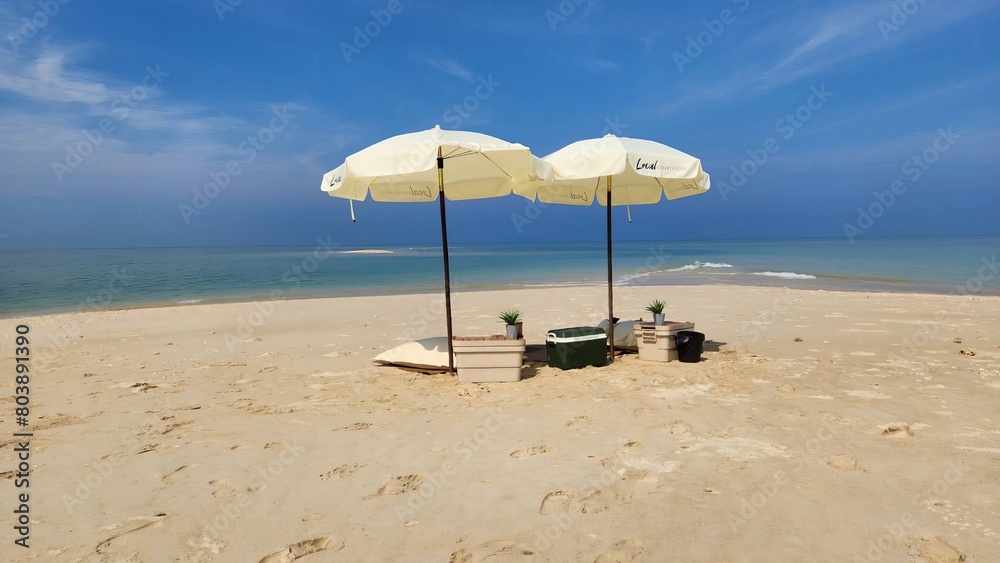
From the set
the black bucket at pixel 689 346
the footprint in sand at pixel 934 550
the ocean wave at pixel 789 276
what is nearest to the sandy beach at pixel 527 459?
the footprint in sand at pixel 934 550

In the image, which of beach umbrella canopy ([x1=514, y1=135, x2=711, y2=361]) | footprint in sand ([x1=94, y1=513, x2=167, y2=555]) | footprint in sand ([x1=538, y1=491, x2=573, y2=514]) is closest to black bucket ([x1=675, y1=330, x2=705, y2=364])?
beach umbrella canopy ([x1=514, y1=135, x2=711, y2=361])

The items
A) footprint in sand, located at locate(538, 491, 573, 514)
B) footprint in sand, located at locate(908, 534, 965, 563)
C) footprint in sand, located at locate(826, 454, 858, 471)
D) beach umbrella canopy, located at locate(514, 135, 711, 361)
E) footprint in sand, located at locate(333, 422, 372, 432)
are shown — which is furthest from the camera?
beach umbrella canopy, located at locate(514, 135, 711, 361)

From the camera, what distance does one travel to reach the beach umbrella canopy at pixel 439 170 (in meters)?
5.43

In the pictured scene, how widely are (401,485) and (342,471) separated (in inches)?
19.9

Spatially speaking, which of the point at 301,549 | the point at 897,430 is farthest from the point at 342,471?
the point at 897,430

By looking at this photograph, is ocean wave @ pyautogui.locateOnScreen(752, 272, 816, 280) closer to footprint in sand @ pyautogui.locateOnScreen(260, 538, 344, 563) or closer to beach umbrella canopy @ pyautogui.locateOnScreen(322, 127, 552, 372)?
beach umbrella canopy @ pyautogui.locateOnScreen(322, 127, 552, 372)

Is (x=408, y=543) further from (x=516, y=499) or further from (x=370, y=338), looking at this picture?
(x=370, y=338)

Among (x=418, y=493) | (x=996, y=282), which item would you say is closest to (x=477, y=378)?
(x=418, y=493)

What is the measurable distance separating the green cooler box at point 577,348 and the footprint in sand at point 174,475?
394 centimetres

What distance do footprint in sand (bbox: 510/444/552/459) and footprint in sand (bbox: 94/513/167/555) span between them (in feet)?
7.21

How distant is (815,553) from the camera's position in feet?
8.29

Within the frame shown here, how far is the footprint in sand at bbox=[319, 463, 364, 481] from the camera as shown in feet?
11.6

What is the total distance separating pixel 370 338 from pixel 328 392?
3387 millimetres

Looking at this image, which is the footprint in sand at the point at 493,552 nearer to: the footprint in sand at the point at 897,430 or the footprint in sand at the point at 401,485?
the footprint in sand at the point at 401,485
